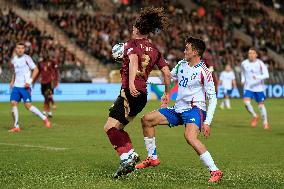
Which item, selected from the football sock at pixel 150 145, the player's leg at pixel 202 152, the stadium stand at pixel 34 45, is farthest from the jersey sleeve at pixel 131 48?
the stadium stand at pixel 34 45

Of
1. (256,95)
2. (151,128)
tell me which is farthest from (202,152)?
(256,95)

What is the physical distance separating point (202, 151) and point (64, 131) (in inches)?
386

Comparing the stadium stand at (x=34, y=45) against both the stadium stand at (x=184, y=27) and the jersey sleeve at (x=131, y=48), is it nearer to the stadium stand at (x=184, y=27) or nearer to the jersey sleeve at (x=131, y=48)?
the stadium stand at (x=184, y=27)

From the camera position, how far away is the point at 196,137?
10.5 meters

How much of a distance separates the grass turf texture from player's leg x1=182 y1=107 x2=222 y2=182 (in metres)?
0.20

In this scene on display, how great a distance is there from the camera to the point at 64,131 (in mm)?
19688

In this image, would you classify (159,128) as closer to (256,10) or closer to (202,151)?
(202,151)

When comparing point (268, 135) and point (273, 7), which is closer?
point (268, 135)

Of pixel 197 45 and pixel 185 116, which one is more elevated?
pixel 197 45

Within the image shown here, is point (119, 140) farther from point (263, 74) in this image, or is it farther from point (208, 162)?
point (263, 74)

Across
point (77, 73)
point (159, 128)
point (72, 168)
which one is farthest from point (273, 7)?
point (72, 168)

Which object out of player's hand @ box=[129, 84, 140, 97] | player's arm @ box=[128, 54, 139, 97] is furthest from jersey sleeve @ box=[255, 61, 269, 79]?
player's hand @ box=[129, 84, 140, 97]

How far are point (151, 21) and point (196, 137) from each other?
1.81m

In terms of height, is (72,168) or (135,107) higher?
(135,107)
